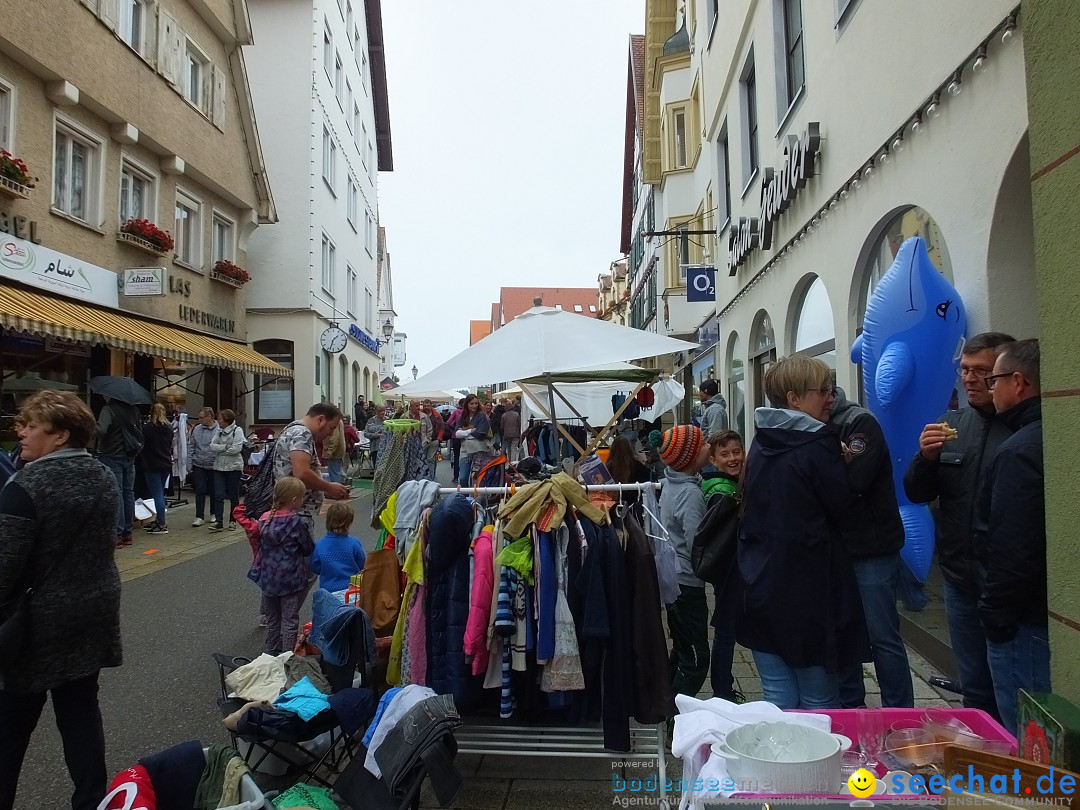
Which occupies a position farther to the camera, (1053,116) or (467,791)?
(467,791)

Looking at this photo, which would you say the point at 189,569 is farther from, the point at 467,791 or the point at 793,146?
the point at 793,146

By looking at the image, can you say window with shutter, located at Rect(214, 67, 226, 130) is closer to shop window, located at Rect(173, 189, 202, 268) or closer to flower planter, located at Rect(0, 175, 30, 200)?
shop window, located at Rect(173, 189, 202, 268)

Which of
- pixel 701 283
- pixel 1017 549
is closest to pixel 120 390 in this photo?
pixel 1017 549

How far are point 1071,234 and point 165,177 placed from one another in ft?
48.6

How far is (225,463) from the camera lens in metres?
10.2

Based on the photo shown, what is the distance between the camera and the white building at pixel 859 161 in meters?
3.98

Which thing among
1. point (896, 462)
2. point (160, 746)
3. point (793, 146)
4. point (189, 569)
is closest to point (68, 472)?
point (160, 746)

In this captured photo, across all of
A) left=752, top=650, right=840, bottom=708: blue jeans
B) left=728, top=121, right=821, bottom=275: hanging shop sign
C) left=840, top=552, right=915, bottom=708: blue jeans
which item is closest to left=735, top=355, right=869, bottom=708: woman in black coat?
left=752, top=650, right=840, bottom=708: blue jeans

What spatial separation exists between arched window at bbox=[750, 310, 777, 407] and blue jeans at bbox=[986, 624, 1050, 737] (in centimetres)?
764

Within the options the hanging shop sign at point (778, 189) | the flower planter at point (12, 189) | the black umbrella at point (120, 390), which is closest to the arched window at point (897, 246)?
the hanging shop sign at point (778, 189)

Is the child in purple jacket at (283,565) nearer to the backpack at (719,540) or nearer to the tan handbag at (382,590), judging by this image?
the tan handbag at (382,590)

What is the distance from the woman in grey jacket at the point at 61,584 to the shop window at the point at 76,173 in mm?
9493

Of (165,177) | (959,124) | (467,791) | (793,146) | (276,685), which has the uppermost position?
(165,177)

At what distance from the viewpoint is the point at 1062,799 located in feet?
4.87
